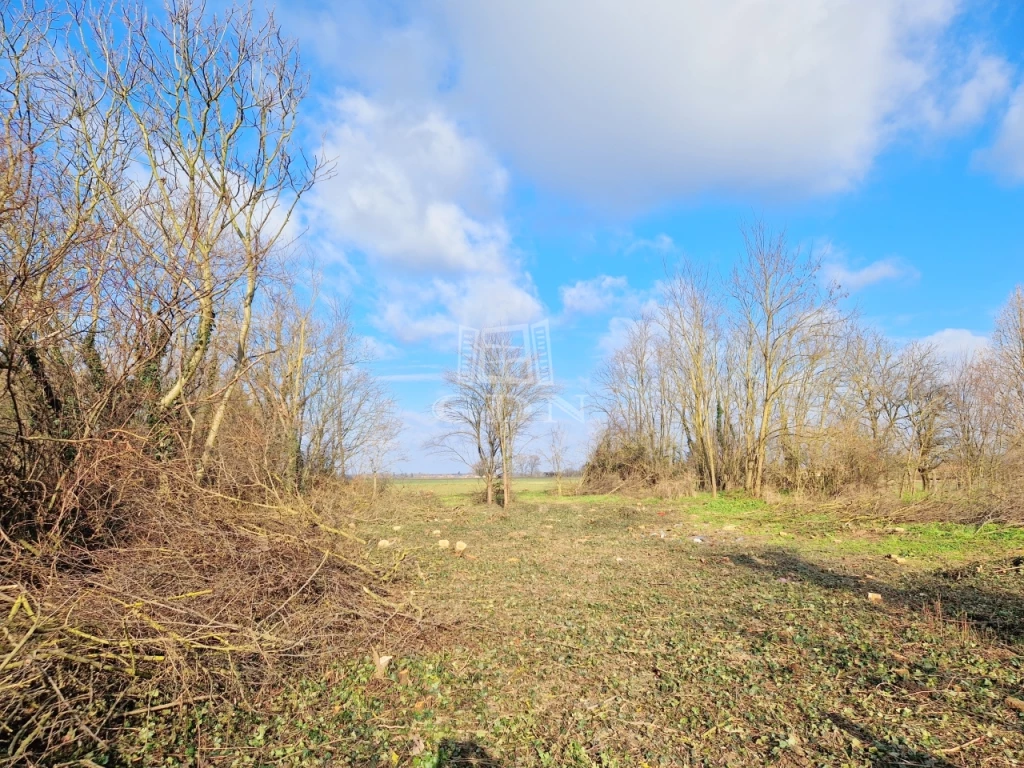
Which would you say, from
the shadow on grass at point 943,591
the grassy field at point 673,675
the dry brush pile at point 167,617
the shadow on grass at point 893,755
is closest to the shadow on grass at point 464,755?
the grassy field at point 673,675

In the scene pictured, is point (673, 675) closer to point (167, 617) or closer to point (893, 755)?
point (893, 755)

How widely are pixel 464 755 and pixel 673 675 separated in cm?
185

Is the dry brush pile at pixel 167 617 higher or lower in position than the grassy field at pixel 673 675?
higher

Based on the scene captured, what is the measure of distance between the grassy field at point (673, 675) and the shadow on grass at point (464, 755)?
0.04ft

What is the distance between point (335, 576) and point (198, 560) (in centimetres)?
123

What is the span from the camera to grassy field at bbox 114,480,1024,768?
3.00 meters

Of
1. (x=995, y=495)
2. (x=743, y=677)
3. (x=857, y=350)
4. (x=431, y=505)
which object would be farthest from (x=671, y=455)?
(x=743, y=677)

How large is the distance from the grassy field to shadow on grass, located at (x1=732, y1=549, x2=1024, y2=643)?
0.03 metres

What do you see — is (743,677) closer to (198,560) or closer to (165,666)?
(165,666)

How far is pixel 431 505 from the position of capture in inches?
725

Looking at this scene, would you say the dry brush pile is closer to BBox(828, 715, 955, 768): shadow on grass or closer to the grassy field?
the grassy field

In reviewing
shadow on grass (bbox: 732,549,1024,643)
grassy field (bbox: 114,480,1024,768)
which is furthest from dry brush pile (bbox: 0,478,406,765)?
shadow on grass (bbox: 732,549,1024,643)

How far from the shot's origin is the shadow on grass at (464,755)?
2.91 metres

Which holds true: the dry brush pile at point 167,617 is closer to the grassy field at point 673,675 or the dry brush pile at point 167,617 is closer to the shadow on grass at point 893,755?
the grassy field at point 673,675
